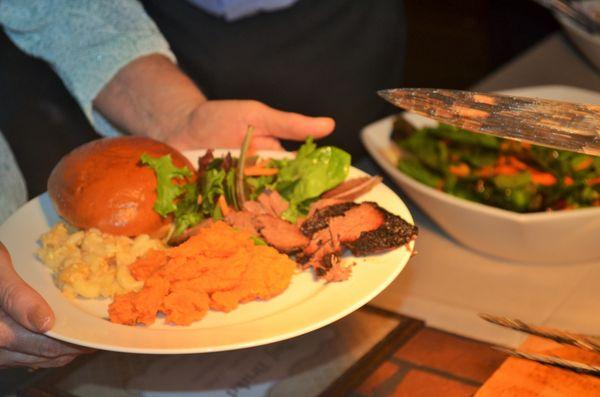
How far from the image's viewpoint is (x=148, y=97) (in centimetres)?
181

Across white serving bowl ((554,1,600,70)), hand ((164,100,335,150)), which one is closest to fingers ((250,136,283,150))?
hand ((164,100,335,150))

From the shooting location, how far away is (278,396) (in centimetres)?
113

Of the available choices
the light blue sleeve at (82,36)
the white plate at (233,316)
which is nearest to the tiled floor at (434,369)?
the white plate at (233,316)

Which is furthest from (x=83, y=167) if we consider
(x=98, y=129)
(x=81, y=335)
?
(x=98, y=129)

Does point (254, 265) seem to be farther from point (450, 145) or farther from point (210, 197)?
point (450, 145)

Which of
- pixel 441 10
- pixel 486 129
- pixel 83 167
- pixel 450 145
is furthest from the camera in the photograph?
pixel 441 10

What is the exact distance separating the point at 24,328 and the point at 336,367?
0.46 m

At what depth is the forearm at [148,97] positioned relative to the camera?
5.92 ft

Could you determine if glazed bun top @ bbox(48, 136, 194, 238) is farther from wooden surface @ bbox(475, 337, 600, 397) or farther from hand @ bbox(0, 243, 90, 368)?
wooden surface @ bbox(475, 337, 600, 397)

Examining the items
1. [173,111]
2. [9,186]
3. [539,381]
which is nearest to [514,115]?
[539,381]

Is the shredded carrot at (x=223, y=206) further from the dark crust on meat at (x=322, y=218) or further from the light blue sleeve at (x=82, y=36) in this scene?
the light blue sleeve at (x=82, y=36)

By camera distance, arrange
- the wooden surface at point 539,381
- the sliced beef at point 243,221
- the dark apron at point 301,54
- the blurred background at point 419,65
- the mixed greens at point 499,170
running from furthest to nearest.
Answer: the blurred background at point 419,65, the dark apron at point 301,54, the mixed greens at point 499,170, the sliced beef at point 243,221, the wooden surface at point 539,381

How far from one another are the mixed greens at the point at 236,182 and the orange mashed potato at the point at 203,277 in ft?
0.43

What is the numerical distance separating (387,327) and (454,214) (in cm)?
35
